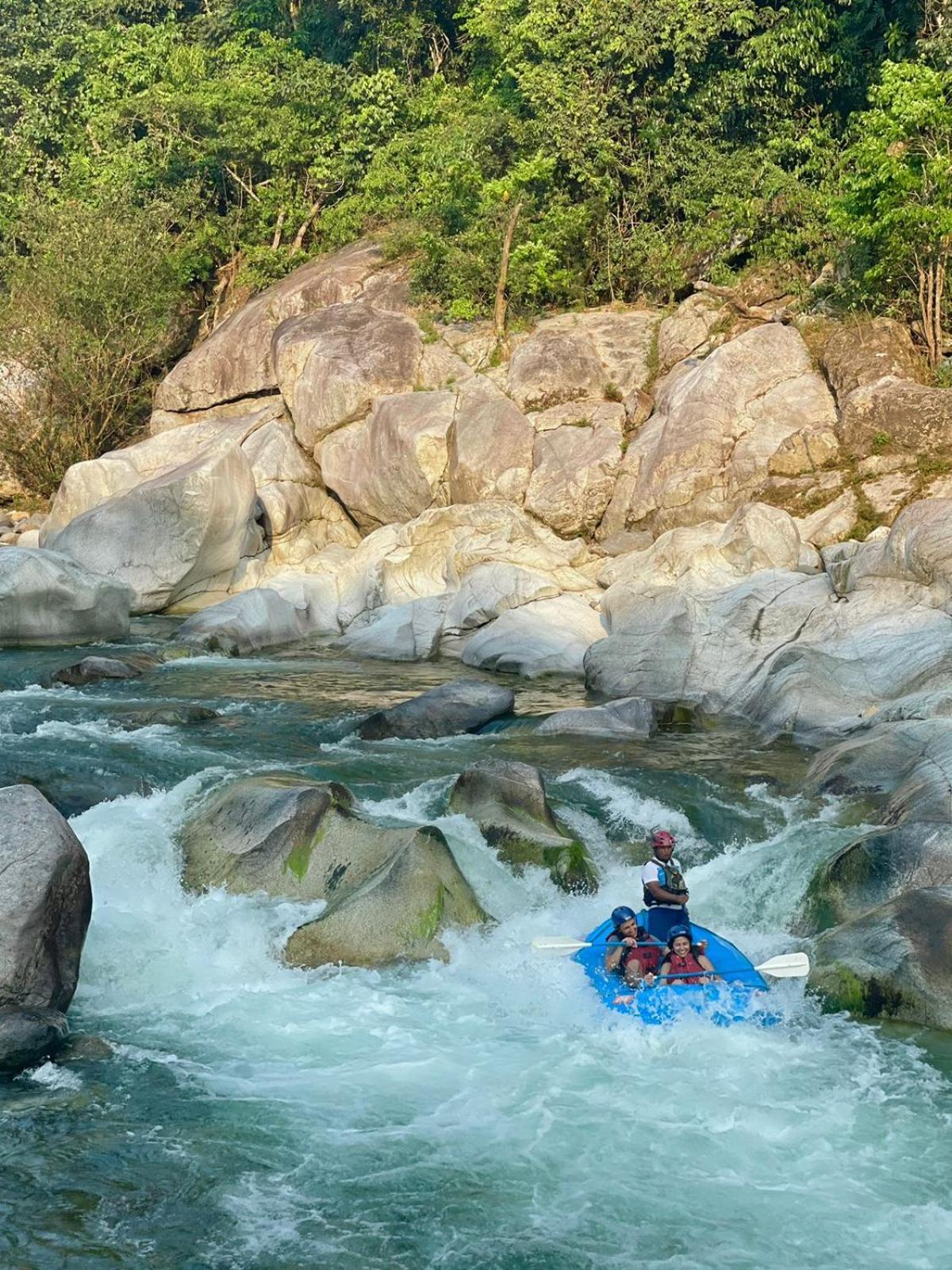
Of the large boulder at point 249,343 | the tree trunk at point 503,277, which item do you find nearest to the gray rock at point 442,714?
the tree trunk at point 503,277

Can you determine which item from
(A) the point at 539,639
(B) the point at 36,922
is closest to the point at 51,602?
(A) the point at 539,639

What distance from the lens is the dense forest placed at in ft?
69.2

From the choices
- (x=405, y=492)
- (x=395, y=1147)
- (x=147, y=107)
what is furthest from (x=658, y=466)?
(x=147, y=107)

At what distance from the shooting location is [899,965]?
25.8 ft

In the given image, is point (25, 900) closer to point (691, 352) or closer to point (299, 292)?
point (691, 352)

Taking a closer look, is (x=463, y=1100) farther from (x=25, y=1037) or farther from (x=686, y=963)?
(x=25, y=1037)

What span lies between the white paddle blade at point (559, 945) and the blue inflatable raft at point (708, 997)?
28 centimetres

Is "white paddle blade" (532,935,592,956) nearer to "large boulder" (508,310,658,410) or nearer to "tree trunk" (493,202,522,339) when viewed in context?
"large boulder" (508,310,658,410)

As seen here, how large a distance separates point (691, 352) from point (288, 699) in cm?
1068

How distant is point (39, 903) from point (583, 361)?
16660 millimetres

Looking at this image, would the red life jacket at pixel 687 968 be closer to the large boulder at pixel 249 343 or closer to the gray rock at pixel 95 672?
the gray rock at pixel 95 672

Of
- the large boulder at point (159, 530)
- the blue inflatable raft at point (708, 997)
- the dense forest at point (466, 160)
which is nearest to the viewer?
the blue inflatable raft at point (708, 997)

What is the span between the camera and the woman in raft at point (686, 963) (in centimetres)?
786

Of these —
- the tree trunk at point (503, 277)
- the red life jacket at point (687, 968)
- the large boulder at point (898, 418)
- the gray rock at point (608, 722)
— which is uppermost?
the tree trunk at point (503, 277)
